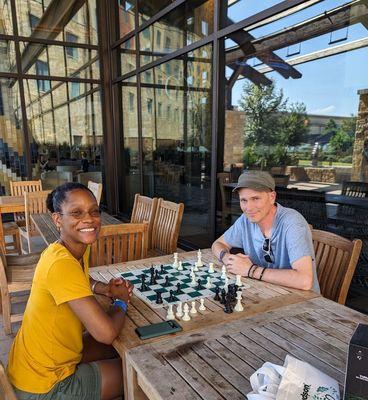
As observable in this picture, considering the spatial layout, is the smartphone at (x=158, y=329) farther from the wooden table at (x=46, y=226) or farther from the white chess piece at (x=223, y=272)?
the wooden table at (x=46, y=226)

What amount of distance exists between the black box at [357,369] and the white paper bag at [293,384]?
3.2 inches

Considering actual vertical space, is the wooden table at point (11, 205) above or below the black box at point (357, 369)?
below

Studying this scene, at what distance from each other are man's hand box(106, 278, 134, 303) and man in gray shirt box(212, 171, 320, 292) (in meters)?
0.59

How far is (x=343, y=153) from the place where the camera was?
2621 mm

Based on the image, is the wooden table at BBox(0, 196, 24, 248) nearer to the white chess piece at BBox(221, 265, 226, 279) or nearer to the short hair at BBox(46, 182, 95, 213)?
the short hair at BBox(46, 182, 95, 213)

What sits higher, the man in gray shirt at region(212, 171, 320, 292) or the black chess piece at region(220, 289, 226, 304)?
the man in gray shirt at region(212, 171, 320, 292)

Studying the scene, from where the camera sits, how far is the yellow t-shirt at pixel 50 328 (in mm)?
1166

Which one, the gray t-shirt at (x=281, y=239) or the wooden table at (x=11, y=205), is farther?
the wooden table at (x=11, y=205)

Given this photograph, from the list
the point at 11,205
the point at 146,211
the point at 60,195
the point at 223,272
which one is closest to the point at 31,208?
the point at 11,205

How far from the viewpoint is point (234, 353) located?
1047 mm

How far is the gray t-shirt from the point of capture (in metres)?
1.58

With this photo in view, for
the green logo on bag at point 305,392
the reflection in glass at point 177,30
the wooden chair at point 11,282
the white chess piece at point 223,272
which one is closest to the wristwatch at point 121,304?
the white chess piece at point 223,272

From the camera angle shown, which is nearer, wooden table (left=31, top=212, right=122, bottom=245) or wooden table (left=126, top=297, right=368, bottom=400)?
wooden table (left=126, top=297, right=368, bottom=400)

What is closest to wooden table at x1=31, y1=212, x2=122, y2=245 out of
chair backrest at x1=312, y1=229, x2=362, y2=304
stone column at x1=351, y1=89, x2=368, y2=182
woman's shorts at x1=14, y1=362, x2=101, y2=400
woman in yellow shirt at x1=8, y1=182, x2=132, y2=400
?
woman in yellow shirt at x1=8, y1=182, x2=132, y2=400
